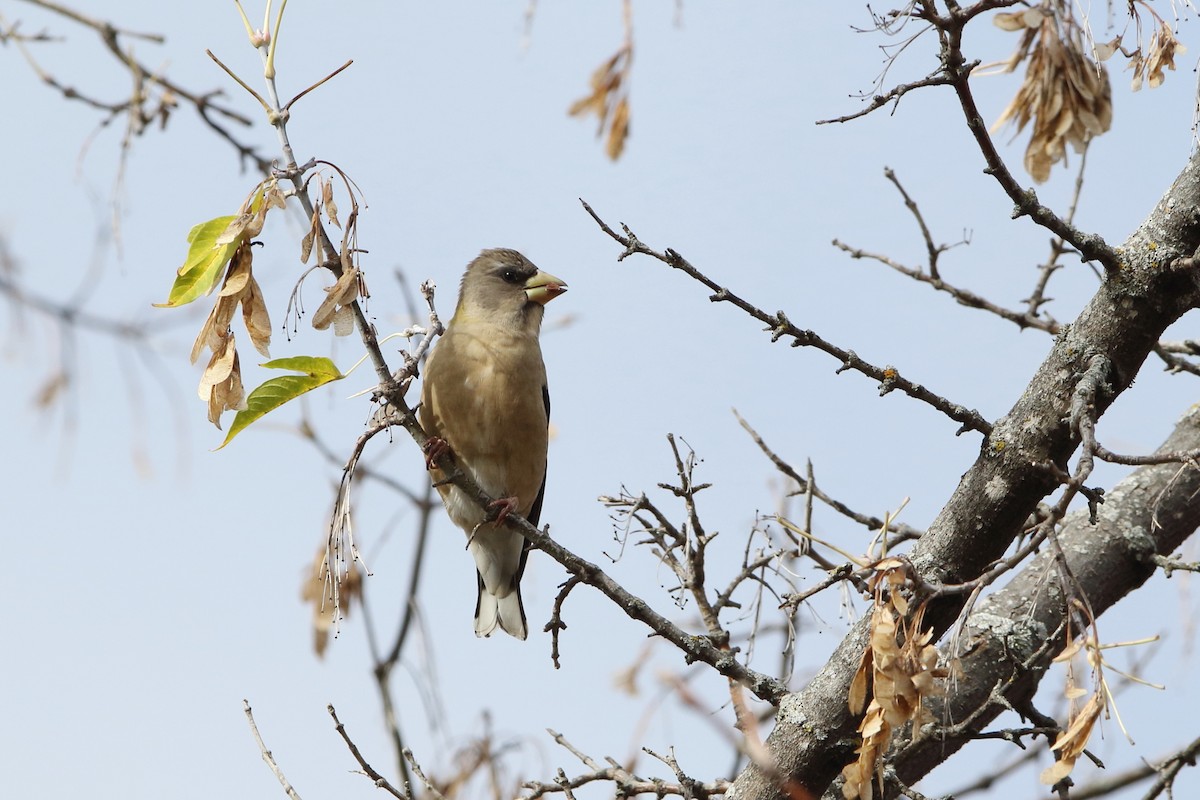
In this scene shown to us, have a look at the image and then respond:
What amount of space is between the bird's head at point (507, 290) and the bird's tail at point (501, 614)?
4.22 ft

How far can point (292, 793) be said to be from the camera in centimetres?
361

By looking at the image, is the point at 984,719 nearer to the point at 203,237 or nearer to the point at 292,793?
the point at 292,793

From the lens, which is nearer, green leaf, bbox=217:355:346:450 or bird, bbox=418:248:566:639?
green leaf, bbox=217:355:346:450

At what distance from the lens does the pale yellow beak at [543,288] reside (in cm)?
563

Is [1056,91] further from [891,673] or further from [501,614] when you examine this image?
[501,614]

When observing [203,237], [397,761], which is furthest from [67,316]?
[397,761]

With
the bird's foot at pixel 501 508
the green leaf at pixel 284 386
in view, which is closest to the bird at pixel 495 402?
the bird's foot at pixel 501 508

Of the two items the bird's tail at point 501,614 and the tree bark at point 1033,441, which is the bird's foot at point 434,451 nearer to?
the tree bark at point 1033,441

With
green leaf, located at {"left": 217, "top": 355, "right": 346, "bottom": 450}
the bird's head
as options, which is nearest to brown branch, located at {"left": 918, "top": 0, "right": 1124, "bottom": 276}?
green leaf, located at {"left": 217, "top": 355, "right": 346, "bottom": 450}

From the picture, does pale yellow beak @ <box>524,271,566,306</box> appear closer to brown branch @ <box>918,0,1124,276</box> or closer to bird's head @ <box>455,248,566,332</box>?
bird's head @ <box>455,248,566,332</box>

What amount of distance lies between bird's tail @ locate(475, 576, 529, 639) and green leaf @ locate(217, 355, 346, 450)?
305 centimetres

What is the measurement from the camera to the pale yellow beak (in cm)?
563

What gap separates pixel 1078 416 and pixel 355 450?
1.67 m

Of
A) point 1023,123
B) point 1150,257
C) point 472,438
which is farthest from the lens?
point 472,438
